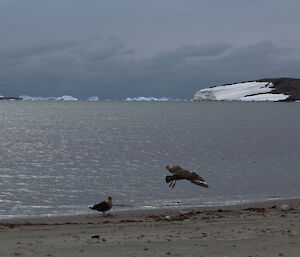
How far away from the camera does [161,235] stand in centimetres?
1155

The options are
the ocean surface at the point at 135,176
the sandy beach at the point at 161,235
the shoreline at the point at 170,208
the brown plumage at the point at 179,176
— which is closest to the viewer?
the sandy beach at the point at 161,235

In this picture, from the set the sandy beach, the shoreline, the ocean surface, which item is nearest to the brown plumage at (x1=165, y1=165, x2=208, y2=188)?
the ocean surface

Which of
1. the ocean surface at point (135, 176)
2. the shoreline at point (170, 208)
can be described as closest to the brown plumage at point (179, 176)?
the ocean surface at point (135, 176)

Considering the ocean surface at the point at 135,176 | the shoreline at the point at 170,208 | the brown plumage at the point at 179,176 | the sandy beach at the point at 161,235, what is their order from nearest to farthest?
the sandy beach at the point at 161,235 → the shoreline at the point at 170,208 → the ocean surface at the point at 135,176 → the brown plumage at the point at 179,176

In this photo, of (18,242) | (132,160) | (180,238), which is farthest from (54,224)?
(132,160)

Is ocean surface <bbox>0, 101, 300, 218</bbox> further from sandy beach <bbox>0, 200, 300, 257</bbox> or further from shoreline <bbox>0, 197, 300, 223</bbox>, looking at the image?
sandy beach <bbox>0, 200, 300, 257</bbox>

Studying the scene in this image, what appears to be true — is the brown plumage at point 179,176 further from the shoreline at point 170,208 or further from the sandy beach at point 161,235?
the sandy beach at point 161,235

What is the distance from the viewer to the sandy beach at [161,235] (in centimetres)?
967

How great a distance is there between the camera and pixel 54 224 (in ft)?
47.4

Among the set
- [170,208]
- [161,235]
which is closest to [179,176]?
[170,208]

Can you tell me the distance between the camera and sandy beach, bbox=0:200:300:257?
9.67 metres

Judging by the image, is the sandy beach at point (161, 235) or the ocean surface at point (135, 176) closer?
the sandy beach at point (161, 235)

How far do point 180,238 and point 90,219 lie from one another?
546 centimetres

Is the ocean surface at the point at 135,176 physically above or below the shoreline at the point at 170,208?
above
